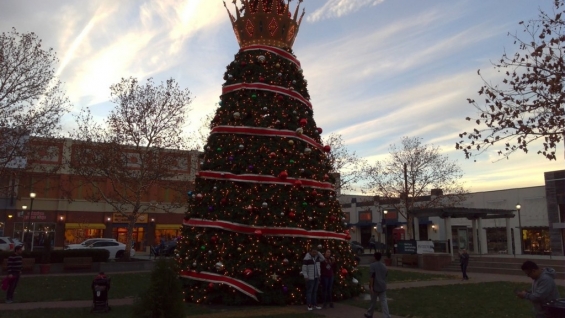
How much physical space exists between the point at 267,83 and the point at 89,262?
50.8 feet

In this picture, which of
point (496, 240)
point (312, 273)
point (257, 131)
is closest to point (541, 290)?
point (312, 273)

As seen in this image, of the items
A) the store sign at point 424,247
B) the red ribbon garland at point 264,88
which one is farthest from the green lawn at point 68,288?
the store sign at point 424,247

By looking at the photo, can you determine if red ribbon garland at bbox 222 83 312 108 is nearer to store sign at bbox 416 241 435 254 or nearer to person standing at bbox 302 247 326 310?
person standing at bbox 302 247 326 310

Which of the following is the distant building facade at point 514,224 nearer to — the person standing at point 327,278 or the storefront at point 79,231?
the person standing at point 327,278

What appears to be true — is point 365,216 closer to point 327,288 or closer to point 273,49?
point 273,49

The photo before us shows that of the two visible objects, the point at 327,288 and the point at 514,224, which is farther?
the point at 514,224

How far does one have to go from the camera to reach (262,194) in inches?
457

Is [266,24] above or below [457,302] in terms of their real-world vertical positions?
above

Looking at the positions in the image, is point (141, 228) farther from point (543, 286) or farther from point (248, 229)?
point (543, 286)

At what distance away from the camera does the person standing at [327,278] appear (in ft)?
36.8

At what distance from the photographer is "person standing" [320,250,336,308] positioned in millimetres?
11219

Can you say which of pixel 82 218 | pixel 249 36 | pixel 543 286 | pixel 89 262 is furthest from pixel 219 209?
pixel 82 218

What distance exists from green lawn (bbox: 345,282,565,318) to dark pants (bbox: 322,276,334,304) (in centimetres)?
86

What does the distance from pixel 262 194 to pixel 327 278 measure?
8.96 feet
